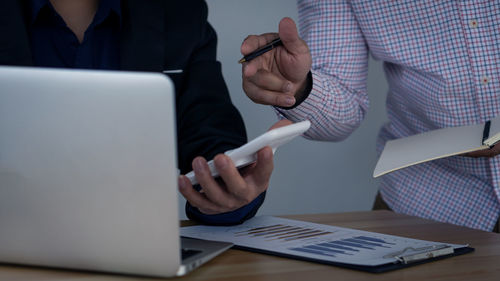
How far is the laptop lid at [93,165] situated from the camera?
57cm

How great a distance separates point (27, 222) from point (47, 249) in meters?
0.04

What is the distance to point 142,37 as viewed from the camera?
135 cm

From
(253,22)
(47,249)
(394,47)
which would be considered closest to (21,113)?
(47,249)

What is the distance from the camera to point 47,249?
25.6 inches

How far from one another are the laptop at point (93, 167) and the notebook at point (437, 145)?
530mm

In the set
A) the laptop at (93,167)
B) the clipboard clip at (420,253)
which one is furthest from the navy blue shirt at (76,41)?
the clipboard clip at (420,253)

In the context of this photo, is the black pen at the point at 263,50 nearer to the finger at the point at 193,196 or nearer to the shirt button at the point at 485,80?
the finger at the point at 193,196

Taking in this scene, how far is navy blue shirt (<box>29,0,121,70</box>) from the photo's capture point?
1318mm

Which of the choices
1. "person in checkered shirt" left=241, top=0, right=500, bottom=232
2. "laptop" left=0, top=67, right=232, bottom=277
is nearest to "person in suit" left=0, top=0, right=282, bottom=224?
"person in checkered shirt" left=241, top=0, right=500, bottom=232

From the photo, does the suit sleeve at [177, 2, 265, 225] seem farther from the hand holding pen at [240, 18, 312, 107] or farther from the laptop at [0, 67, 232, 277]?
the laptop at [0, 67, 232, 277]

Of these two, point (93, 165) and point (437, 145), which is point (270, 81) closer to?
point (437, 145)

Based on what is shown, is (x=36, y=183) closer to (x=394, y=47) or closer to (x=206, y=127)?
(x=206, y=127)

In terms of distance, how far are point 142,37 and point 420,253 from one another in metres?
0.86

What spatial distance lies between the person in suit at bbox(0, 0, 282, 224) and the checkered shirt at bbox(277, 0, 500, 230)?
27 centimetres
